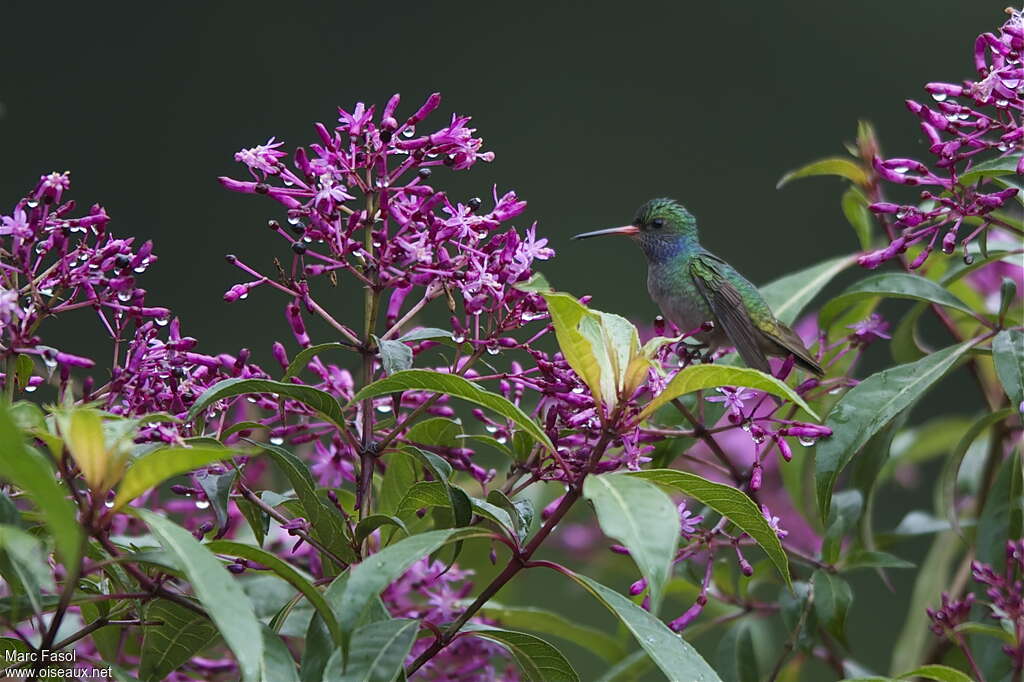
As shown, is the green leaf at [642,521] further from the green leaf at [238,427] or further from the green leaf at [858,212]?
the green leaf at [858,212]

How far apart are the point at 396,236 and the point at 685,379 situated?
542 millimetres

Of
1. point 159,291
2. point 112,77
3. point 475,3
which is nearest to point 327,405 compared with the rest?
point 159,291

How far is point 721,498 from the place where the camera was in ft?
6.02

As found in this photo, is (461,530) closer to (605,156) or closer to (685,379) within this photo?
(685,379)

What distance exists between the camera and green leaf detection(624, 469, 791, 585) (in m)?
1.82

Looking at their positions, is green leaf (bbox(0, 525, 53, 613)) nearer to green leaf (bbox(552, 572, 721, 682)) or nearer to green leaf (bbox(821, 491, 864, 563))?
green leaf (bbox(552, 572, 721, 682))

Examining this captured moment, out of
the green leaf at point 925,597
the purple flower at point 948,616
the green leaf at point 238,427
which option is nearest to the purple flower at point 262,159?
the green leaf at point 238,427

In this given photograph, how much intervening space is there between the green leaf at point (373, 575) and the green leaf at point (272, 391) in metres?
0.29

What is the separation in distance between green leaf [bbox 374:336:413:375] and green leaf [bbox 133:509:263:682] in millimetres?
449

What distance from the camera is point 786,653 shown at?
2.40 metres

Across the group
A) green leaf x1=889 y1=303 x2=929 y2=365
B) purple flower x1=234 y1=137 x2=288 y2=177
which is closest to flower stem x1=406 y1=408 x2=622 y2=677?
purple flower x1=234 y1=137 x2=288 y2=177

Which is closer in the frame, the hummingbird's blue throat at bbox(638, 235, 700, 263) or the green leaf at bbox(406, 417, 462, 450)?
the green leaf at bbox(406, 417, 462, 450)

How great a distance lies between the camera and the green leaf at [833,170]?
9.52ft

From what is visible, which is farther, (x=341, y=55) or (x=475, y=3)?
(x=475, y=3)
